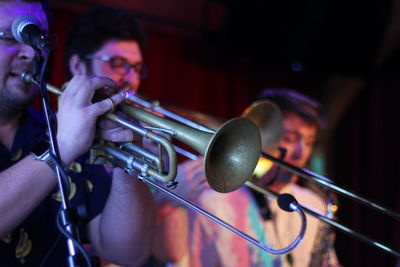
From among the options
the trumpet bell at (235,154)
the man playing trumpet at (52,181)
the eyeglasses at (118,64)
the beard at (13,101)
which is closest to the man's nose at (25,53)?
the man playing trumpet at (52,181)

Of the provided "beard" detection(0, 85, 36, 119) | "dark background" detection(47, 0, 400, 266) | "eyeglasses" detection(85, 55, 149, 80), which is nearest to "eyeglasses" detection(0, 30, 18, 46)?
"beard" detection(0, 85, 36, 119)

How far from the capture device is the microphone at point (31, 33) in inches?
51.4

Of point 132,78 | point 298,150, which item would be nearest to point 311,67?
point 298,150

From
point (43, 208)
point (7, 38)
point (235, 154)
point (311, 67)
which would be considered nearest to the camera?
point (235, 154)

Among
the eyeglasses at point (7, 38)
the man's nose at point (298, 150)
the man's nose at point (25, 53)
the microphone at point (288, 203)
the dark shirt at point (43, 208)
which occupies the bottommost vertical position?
the dark shirt at point (43, 208)

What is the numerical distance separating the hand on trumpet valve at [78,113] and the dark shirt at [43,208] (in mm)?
416

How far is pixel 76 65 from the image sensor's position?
88.5 inches

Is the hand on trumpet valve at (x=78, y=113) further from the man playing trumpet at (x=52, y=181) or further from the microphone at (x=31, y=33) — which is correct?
the microphone at (x=31, y=33)

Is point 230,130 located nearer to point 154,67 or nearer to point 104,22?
point 104,22

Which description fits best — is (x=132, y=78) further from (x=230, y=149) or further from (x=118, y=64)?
(x=230, y=149)

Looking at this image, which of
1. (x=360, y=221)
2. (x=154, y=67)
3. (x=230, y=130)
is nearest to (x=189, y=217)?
(x=230, y=130)

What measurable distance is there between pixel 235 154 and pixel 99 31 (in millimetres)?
1126

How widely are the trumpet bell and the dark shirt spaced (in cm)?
59

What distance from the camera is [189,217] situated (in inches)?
92.7
